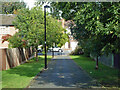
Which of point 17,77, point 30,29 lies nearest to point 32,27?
point 30,29

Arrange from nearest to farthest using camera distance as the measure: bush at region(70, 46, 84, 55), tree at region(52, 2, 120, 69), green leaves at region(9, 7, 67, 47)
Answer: tree at region(52, 2, 120, 69)
green leaves at region(9, 7, 67, 47)
bush at region(70, 46, 84, 55)

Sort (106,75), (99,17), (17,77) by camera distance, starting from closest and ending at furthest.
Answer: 1. (99,17)
2. (17,77)
3. (106,75)

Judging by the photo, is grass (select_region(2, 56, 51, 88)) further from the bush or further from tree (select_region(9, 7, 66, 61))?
the bush

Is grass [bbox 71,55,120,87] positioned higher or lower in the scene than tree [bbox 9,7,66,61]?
lower

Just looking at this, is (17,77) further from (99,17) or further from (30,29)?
(30,29)

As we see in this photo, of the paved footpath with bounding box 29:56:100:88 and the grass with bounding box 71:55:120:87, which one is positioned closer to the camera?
the paved footpath with bounding box 29:56:100:88

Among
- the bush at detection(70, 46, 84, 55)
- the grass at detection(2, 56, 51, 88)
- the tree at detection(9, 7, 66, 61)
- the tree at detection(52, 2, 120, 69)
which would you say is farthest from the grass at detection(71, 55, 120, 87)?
the bush at detection(70, 46, 84, 55)

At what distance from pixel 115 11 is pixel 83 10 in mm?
1561

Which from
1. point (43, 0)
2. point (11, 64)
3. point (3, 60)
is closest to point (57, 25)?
point (11, 64)

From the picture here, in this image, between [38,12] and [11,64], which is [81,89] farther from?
[38,12]

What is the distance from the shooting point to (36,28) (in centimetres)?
2914

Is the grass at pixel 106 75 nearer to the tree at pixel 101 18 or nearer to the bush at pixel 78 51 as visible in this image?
the tree at pixel 101 18

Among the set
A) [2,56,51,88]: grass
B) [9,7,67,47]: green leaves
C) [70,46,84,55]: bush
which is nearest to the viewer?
[2,56,51,88]: grass

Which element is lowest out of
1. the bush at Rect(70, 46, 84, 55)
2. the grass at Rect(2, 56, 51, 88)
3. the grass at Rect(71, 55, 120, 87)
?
the grass at Rect(71, 55, 120, 87)
